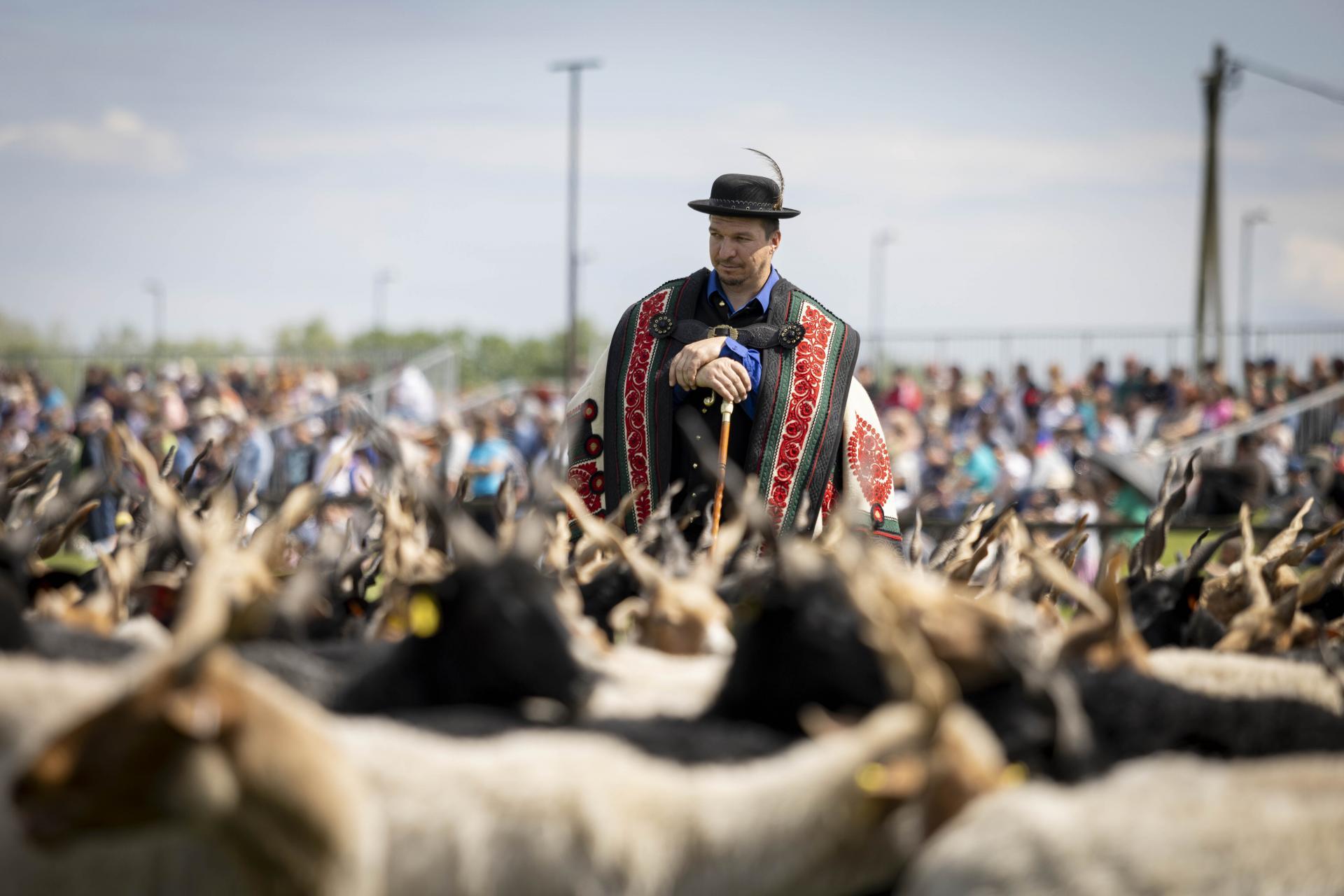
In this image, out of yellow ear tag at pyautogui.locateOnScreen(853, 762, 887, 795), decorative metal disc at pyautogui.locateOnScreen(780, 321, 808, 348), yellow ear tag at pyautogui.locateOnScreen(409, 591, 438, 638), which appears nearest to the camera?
yellow ear tag at pyautogui.locateOnScreen(853, 762, 887, 795)

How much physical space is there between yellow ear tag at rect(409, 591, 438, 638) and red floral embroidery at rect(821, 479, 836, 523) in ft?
8.16

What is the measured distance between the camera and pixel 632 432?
5.24m

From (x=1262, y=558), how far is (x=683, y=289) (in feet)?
7.66

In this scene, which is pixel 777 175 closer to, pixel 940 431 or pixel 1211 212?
pixel 940 431

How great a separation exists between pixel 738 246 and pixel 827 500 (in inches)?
40.0

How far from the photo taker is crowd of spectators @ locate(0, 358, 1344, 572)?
32.7ft

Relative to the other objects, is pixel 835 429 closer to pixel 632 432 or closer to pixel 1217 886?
pixel 632 432

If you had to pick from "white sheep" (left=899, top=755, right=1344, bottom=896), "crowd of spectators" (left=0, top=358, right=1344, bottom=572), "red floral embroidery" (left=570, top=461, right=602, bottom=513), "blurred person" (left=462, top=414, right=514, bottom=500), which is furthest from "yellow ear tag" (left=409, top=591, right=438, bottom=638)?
"blurred person" (left=462, top=414, right=514, bottom=500)

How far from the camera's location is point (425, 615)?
2.85m

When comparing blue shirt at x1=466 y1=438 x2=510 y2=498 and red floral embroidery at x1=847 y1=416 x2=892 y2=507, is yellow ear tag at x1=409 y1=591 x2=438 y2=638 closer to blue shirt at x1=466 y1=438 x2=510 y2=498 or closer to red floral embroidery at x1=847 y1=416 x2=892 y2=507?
red floral embroidery at x1=847 y1=416 x2=892 y2=507

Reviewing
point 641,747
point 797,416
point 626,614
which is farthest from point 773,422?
point 641,747

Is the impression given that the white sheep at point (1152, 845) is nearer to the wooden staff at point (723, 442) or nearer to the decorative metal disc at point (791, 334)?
the wooden staff at point (723, 442)

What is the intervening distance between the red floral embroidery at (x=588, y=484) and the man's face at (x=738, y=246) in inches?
36.2

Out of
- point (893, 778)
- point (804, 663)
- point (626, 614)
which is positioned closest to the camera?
point (893, 778)
